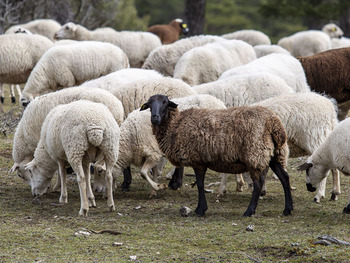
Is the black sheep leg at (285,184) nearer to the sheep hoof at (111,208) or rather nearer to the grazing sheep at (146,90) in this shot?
the sheep hoof at (111,208)

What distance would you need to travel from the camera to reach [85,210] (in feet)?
21.8

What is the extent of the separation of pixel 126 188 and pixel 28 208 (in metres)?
1.61

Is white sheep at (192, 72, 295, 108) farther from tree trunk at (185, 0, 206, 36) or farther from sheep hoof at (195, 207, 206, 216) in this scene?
tree trunk at (185, 0, 206, 36)

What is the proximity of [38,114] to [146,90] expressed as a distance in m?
1.71

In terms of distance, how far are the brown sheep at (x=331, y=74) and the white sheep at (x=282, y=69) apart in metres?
0.49

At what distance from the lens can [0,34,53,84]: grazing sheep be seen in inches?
492

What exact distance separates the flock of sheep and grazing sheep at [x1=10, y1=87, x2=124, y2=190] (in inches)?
0.6

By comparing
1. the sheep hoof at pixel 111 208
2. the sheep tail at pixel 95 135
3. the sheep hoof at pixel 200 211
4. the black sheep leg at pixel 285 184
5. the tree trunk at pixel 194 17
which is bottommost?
the sheep hoof at pixel 111 208

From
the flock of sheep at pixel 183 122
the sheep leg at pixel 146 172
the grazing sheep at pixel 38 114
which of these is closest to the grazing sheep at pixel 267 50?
the flock of sheep at pixel 183 122

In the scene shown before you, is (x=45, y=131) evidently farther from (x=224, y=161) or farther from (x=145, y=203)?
(x=224, y=161)

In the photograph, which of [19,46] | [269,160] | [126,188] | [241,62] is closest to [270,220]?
[269,160]

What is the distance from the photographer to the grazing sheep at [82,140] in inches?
258

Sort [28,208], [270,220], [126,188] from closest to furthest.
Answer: [270,220] < [28,208] < [126,188]

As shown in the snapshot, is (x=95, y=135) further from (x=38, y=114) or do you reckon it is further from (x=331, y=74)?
(x=331, y=74)
